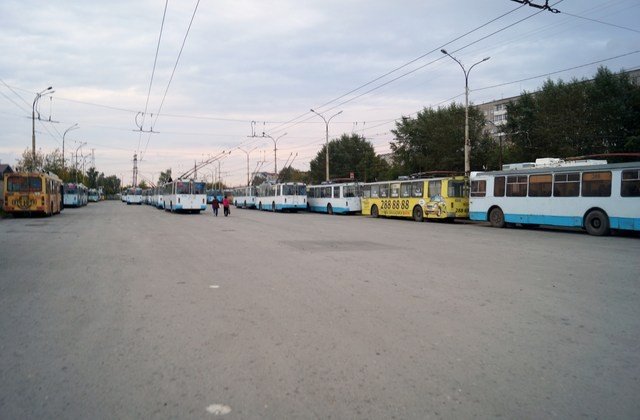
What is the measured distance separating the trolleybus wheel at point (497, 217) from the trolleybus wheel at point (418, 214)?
221 inches

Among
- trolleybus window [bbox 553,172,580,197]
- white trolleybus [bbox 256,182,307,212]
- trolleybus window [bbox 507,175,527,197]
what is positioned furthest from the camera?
white trolleybus [bbox 256,182,307,212]

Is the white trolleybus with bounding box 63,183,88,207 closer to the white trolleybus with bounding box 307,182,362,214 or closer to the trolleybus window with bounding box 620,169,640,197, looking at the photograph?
the white trolleybus with bounding box 307,182,362,214

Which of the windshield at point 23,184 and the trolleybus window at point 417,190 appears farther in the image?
the trolleybus window at point 417,190

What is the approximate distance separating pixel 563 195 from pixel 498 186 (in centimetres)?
351

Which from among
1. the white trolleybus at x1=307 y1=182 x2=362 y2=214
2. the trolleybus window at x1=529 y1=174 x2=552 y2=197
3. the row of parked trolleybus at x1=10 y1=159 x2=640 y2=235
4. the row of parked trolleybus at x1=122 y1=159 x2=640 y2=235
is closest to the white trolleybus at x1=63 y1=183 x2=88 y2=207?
the row of parked trolleybus at x1=10 y1=159 x2=640 y2=235

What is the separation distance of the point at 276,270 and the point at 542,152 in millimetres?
33449

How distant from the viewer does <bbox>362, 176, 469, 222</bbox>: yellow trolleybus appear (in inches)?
1035

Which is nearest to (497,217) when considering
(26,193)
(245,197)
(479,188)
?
(479,188)

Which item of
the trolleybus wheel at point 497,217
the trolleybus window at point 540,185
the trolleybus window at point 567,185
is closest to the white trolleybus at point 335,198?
the trolleybus wheel at point 497,217

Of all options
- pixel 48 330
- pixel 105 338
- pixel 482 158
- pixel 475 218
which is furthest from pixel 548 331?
pixel 482 158

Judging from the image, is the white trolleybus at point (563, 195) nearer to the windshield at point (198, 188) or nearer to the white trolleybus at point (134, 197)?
the windshield at point (198, 188)

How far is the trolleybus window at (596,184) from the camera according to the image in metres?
17.7

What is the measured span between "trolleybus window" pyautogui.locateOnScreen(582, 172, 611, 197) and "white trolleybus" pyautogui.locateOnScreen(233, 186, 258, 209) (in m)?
37.9

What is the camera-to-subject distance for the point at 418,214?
28625 millimetres
